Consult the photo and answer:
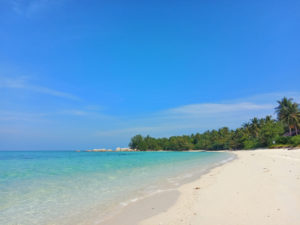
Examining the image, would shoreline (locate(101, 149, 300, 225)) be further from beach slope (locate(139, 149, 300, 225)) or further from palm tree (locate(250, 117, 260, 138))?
palm tree (locate(250, 117, 260, 138))

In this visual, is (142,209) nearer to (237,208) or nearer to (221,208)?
(221,208)

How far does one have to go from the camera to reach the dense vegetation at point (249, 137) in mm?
51219

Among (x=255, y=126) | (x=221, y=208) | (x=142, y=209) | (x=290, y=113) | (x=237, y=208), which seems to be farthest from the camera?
(x=255, y=126)

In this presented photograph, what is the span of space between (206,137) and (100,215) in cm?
11591

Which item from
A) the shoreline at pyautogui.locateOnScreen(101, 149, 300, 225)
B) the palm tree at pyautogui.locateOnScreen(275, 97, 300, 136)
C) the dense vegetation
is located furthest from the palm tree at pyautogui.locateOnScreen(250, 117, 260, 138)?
the shoreline at pyautogui.locateOnScreen(101, 149, 300, 225)

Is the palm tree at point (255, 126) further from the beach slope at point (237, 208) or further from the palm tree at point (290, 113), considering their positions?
the beach slope at point (237, 208)

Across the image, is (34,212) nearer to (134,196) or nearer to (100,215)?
(100,215)

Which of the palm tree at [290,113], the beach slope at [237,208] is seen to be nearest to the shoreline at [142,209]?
the beach slope at [237,208]

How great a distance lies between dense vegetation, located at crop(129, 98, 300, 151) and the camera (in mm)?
51219

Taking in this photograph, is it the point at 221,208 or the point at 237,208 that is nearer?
the point at 237,208

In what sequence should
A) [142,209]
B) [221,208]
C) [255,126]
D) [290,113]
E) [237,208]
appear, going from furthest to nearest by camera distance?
[255,126] < [290,113] < [142,209] < [221,208] < [237,208]

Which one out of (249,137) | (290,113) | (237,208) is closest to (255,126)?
(249,137)

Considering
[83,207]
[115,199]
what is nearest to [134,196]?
[115,199]

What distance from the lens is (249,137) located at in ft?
245
